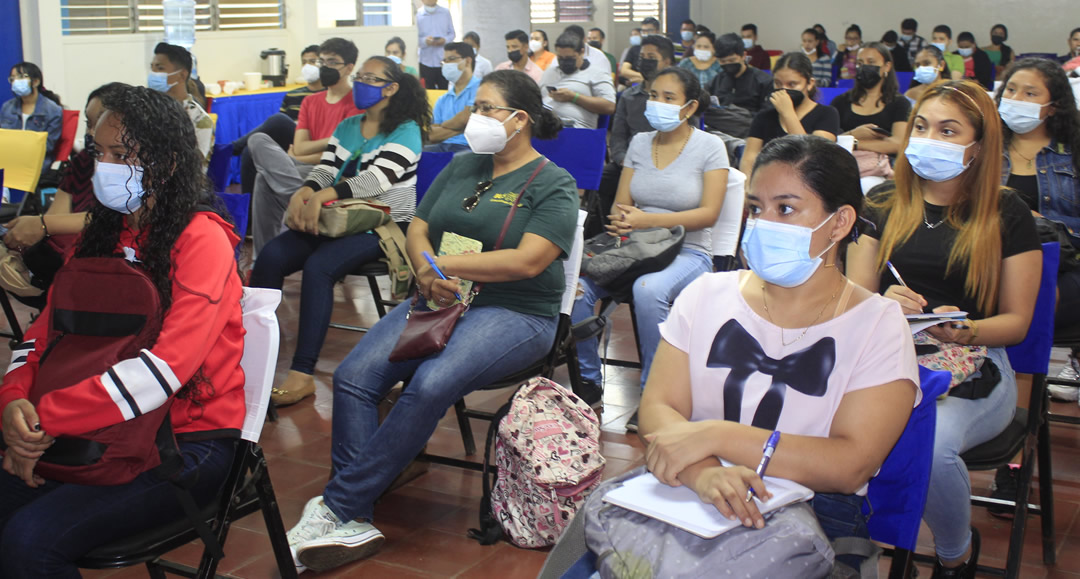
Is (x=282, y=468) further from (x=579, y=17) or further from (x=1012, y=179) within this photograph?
(x=579, y=17)

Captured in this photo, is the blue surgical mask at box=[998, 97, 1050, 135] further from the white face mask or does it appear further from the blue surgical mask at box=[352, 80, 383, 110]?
the blue surgical mask at box=[352, 80, 383, 110]

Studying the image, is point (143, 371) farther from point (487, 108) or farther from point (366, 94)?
point (366, 94)

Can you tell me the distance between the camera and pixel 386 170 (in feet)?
13.1

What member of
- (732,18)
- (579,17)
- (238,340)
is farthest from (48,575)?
(732,18)

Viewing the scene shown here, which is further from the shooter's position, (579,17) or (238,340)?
(579,17)

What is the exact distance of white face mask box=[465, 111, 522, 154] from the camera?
2.99 metres

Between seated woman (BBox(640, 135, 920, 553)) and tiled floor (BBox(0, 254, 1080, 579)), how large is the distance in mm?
995

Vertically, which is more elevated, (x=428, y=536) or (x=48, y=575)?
(x=48, y=575)

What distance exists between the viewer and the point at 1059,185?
11.1 feet

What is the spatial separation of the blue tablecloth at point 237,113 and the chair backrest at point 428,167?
5412 mm

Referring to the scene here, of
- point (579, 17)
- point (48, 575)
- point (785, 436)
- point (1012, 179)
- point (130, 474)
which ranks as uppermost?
point (579, 17)

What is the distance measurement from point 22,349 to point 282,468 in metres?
1.20

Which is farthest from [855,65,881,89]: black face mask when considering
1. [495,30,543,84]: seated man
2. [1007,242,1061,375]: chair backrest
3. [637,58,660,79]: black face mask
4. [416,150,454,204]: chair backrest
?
[495,30,543,84]: seated man

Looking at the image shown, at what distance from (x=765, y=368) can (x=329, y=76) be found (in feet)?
12.3
